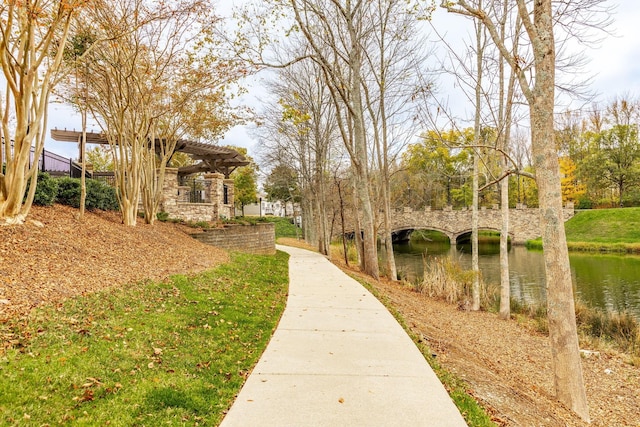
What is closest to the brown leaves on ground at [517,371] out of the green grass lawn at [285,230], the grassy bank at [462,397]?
the grassy bank at [462,397]

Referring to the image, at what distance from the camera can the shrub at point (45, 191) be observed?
862 cm

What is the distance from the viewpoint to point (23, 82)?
6.69 meters

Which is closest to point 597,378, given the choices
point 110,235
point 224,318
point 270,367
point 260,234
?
point 270,367

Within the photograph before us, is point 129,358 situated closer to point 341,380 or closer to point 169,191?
point 341,380

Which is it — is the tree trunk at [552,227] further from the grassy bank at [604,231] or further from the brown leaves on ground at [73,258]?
the grassy bank at [604,231]

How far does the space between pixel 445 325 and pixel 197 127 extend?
456 inches

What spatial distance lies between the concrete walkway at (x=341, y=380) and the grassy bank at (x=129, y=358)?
25 cm

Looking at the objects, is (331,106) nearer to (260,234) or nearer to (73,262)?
(260,234)

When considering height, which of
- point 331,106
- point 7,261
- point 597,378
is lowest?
point 597,378

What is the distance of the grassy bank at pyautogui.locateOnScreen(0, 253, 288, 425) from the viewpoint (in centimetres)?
275

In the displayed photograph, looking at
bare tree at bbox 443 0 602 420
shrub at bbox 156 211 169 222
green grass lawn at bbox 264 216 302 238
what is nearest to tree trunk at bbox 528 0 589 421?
bare tree at bbox 443 0 602 420

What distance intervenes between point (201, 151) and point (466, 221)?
24729 millimetres

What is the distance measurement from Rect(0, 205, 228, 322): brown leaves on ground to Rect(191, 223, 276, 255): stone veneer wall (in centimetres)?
276

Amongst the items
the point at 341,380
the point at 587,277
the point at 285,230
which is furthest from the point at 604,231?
the point at 341,380
